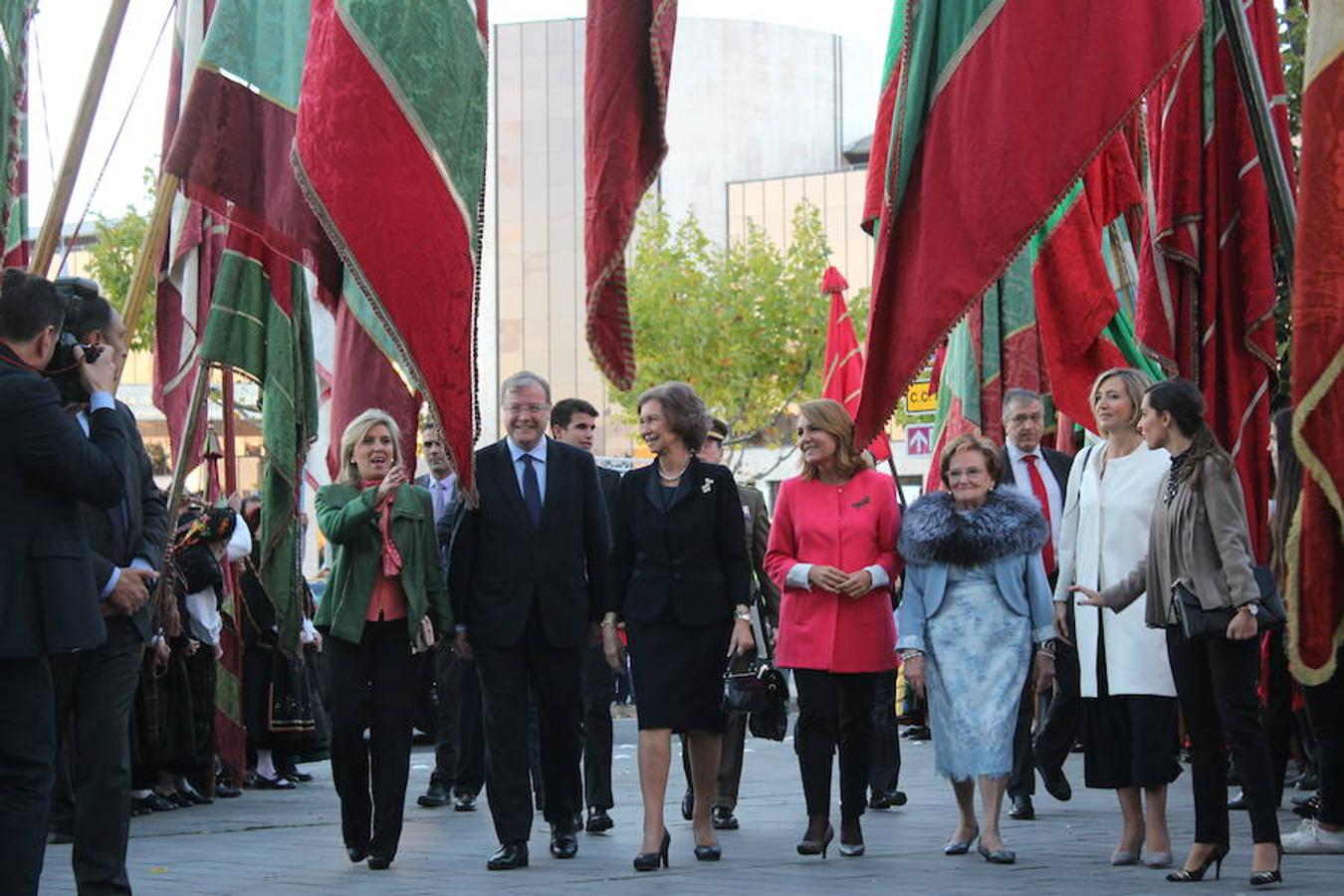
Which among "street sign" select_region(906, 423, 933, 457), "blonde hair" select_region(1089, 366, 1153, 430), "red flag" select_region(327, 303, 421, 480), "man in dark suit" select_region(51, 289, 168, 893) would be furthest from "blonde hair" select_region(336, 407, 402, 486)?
"street sign" select_region(906, 423, 933, 457)

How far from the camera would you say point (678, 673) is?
9.69 m

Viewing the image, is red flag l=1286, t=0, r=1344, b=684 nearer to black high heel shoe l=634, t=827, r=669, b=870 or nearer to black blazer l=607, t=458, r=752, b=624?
black blazer l=607, t=458, r=752, b=624

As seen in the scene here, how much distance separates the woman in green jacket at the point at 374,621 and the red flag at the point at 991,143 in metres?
2.59

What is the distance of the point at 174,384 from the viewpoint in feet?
45.0

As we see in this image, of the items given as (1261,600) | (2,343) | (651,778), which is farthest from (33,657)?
(1261,600)

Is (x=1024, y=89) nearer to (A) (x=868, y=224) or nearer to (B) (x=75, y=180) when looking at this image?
(A) (x=868, y=224)

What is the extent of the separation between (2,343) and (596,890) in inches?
128

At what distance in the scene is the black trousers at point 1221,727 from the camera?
838cm

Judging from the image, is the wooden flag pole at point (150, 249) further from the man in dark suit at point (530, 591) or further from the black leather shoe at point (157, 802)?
the black leather shoe at point (157, 802)

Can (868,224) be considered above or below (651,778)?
above

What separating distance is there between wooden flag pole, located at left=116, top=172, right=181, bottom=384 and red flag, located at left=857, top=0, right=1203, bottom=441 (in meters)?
3.14

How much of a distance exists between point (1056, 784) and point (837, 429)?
313 centimetres

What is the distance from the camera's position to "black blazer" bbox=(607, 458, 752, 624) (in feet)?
32.0

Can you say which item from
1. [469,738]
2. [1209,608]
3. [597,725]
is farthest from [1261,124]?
[469,738]
